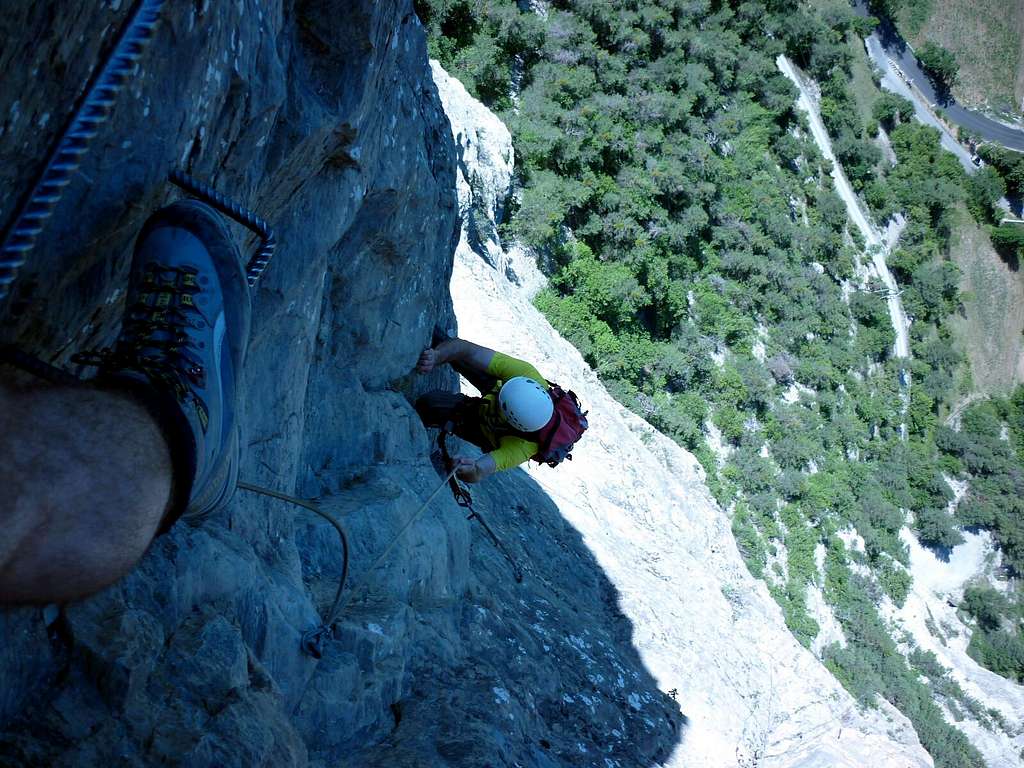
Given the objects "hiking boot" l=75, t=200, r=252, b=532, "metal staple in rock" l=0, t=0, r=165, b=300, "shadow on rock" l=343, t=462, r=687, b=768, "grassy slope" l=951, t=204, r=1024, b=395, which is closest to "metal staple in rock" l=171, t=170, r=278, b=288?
"hiking boot" l=75, t=200, r=252, b=532

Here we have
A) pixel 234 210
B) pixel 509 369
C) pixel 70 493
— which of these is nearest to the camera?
pixel 70 493

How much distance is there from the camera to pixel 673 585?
33.0 ft

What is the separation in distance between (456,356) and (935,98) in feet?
149

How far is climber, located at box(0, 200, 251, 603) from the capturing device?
158 centimetres

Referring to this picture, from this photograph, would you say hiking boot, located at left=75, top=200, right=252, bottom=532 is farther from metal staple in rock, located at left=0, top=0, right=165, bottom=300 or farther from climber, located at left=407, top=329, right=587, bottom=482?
climber, located at left=407, top=329, right=587, bottom=482

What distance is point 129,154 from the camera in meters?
2.34

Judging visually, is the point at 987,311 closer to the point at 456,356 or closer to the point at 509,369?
the point at 456,356

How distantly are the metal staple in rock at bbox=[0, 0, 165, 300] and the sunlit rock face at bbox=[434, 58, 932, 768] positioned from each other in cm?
397

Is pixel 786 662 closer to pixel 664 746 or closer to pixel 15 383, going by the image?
pixel 664 746

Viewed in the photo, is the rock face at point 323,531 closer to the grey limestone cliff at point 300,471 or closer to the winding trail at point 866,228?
the grey limestone cliff at point 300,471

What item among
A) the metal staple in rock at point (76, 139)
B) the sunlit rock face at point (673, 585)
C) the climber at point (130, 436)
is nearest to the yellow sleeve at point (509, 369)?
the sunlit rock face at point (673, 585)

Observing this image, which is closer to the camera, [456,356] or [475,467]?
[475,467]

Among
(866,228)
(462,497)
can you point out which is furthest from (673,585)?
(866,228)

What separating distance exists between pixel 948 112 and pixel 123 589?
50.1 m
